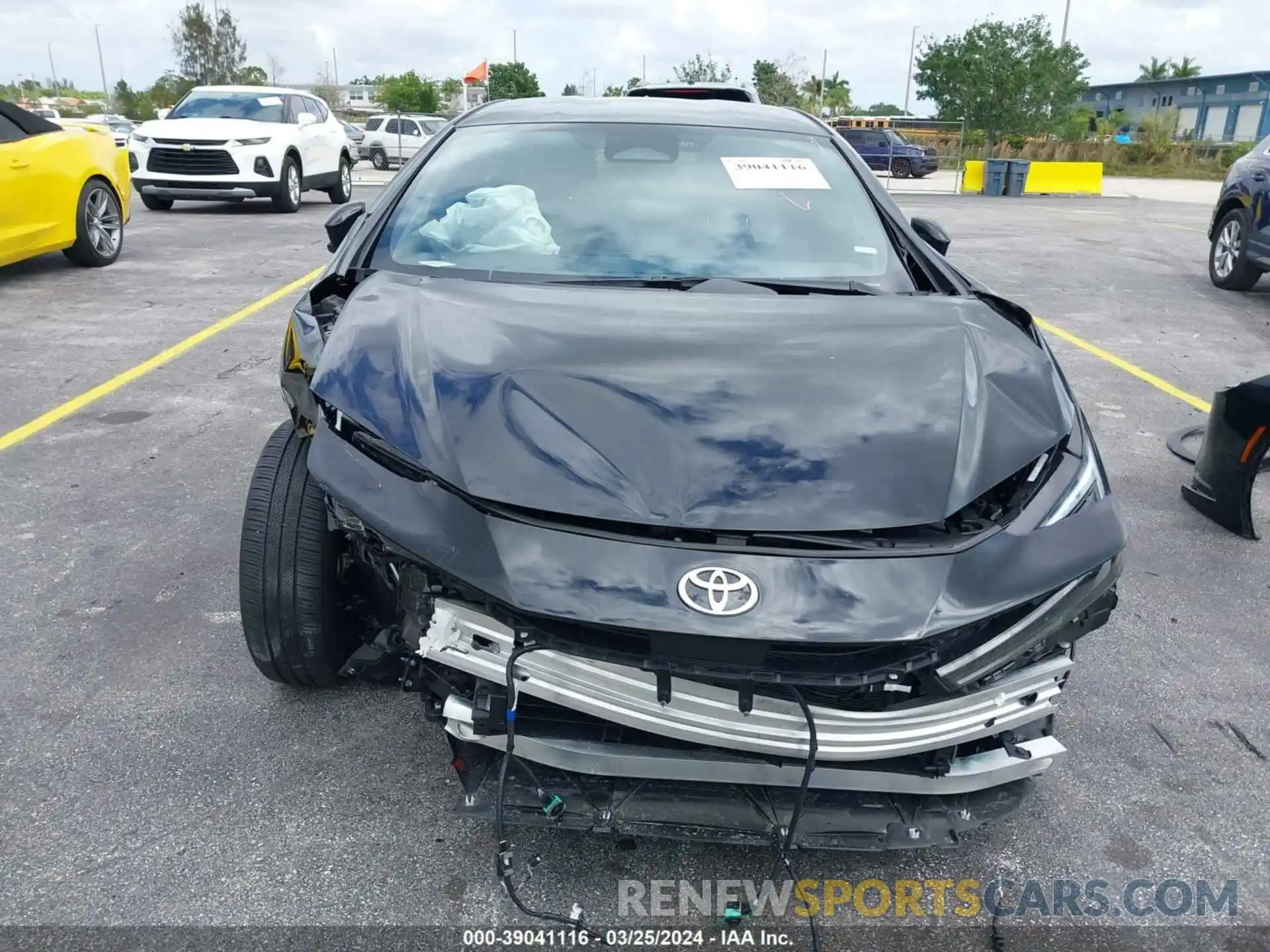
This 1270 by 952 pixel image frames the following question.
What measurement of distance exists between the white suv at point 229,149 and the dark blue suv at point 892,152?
62.6ft

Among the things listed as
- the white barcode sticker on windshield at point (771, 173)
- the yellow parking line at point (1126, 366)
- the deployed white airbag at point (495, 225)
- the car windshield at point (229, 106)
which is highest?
the car windshield at point (229, 106)

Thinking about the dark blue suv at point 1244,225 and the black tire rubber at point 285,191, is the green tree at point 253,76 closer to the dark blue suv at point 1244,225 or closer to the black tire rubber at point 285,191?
the black tire rubber at point 285,191

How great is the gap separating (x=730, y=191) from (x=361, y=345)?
1373 mm

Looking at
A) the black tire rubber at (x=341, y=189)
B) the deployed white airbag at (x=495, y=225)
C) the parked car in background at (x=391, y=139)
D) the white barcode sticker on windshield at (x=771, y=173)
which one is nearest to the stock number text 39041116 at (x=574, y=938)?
the deployed white airbag at (x=495, y=225)

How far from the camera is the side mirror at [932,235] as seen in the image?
3.54 meters

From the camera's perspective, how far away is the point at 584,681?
1.75 m

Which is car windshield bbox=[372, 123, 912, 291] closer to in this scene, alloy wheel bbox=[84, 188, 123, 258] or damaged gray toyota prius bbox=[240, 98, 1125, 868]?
damaged gray toyota prius bbox=[240, 98, 1125, 868]

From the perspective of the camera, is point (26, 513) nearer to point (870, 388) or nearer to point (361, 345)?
point (361, 345)

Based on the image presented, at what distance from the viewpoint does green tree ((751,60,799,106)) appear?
123 ft

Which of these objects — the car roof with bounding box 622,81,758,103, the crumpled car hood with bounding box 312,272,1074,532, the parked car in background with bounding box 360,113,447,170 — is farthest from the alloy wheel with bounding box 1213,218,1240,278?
the parked car in background with bounding box 360,113,447,170

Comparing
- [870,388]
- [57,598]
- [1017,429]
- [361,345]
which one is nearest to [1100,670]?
[1017,429]

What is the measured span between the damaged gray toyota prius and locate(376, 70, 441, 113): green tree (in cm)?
4425

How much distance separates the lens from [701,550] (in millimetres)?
1761

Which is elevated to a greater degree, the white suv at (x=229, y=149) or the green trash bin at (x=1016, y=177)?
the white suv at (x=229, y=149)
